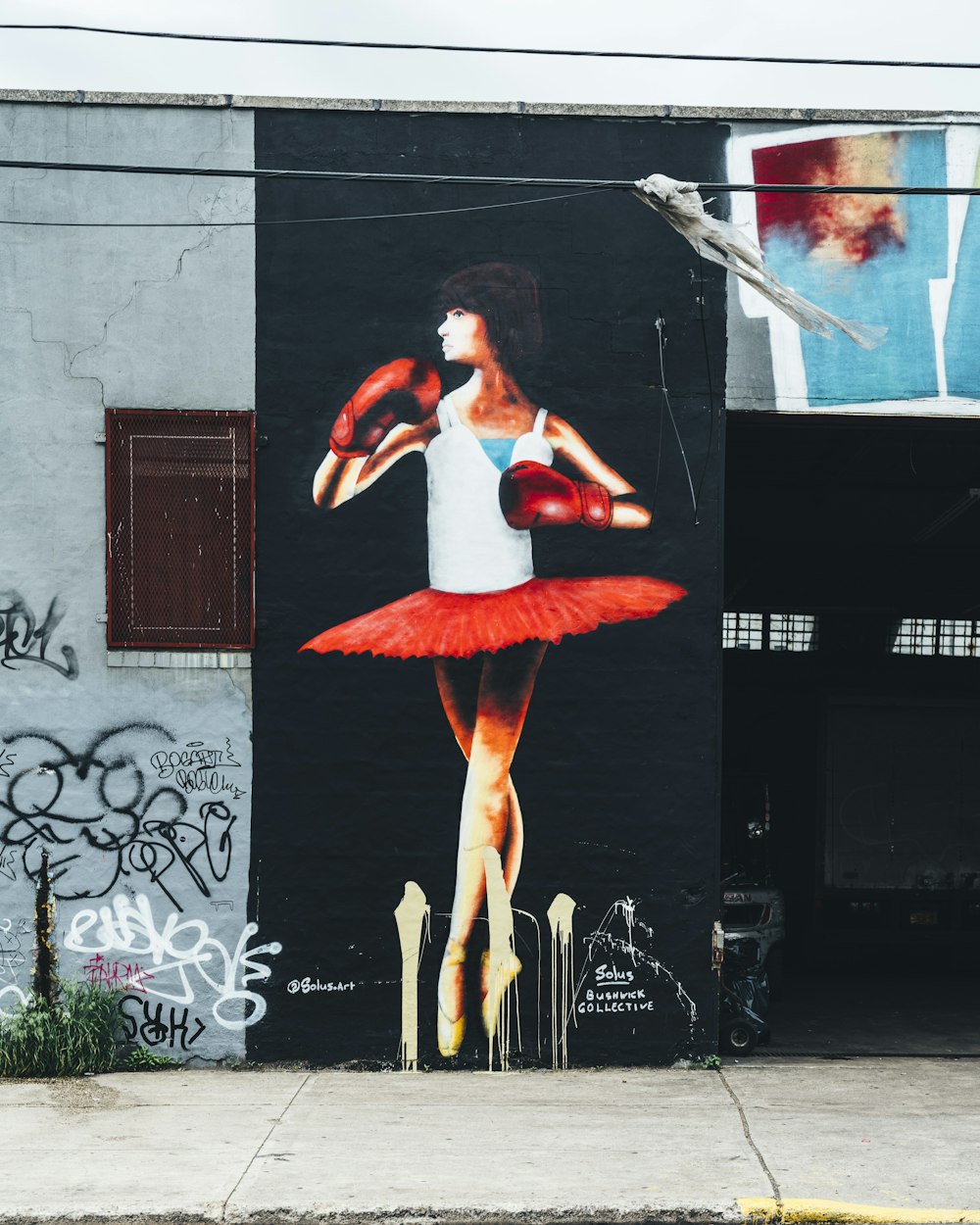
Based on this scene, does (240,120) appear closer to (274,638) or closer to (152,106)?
(152,106)

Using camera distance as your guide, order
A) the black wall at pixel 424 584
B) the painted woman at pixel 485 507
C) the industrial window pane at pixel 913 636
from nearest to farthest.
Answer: the black wall at pixel 424 584
the painted woman at pixel 485 507
the industrial window pane at pixel 913 636

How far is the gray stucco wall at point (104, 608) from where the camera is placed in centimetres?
937

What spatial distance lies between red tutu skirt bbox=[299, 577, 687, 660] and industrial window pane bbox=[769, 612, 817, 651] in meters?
7.23

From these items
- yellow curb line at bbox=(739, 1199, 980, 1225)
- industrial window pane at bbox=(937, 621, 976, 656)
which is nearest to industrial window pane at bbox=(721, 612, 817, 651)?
industrial window pane at bbox=(937, 621, 976, 656)

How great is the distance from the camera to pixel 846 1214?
6.55 meters

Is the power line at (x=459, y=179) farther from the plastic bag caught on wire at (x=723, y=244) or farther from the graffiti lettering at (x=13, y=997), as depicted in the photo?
the graffiti lettering at (x=13, y=997)

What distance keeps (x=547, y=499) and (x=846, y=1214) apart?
5.14 metres

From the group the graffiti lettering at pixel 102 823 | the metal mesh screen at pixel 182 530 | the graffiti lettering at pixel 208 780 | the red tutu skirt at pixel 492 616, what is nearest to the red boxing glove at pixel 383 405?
the metal mesh screen at pixel 182 530

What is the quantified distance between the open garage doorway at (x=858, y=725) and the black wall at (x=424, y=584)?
4415mm

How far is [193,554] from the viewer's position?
953 cm

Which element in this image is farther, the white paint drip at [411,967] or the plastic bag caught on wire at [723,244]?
the white paint drip at [411,967]

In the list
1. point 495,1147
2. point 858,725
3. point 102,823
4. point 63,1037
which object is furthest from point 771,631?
point 63,1037

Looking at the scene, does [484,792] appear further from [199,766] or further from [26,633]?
[26,633]

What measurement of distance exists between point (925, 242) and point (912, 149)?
70cm
